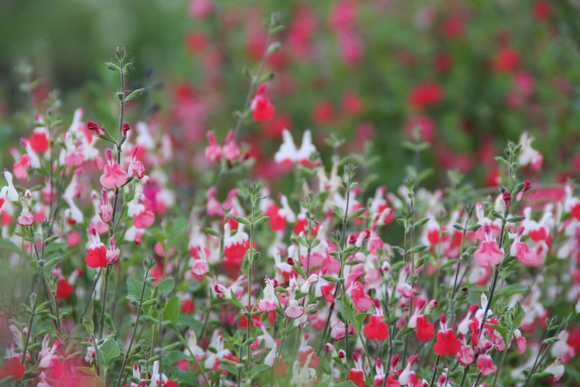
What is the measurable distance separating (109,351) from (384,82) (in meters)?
3.45

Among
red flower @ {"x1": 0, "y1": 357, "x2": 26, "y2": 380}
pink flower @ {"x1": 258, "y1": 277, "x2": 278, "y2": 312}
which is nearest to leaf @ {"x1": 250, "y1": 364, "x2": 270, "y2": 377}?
pink flower @ {"x1": 258, "y1": 277, "x2": 278, "y2": 312}

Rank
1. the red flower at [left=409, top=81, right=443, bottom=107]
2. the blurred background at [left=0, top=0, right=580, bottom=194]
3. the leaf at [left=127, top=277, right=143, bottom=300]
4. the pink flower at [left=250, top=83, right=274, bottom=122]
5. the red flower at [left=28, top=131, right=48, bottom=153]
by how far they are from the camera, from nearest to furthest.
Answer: the leaf at [left=127, top=277, right=143, bottom=300] → the red flower at [left=28, top=131, right=48, bottom=153] → the pink flower at [left=250, top=83, right=274, bottom=122] → the blurred background at [left=0, top=0, right=580, bottom=194] → the red flower at [left=409, top=81, right=443, bottom=107]

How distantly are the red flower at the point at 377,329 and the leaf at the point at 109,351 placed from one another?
1.79ft

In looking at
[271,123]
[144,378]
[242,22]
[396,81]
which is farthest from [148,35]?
[144,378]

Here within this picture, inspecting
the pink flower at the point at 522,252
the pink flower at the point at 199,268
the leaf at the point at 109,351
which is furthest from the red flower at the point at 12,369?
the pink flower at the point at 522,252

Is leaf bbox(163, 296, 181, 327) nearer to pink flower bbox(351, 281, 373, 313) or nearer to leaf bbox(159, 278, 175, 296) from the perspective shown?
leaf bbox(159, 278, 175, 296)

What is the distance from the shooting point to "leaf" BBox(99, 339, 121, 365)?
4.03 ft

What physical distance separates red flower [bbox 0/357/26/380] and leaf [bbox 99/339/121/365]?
168 millimetres

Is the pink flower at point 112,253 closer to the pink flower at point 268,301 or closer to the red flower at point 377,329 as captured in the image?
the pink flower at point 268,301

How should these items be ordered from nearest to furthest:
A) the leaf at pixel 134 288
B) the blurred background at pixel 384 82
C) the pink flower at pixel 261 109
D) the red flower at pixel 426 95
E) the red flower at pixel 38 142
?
the leaf at pixel 134 288 → the red flower at pixel 38 142 → the pink flower at pixel 261 109 → the blurred background at pixel 384 82 → the red flower at pixel 426 95

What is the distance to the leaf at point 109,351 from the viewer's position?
4.03ft

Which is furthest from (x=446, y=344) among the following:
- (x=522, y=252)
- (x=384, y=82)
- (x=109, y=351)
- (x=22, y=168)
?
(x=384, y=82)

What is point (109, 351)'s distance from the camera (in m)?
1.26

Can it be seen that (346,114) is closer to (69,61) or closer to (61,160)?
(61,160)
